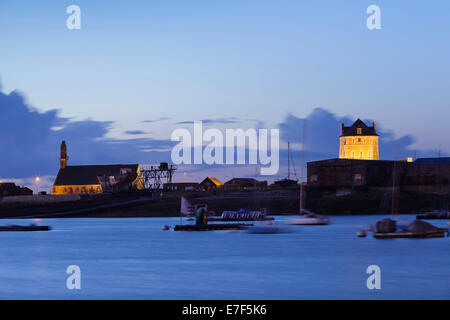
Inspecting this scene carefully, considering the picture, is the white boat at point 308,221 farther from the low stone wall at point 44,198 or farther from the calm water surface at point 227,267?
the low stone wall at point 44,198

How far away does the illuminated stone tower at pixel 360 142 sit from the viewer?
188625mm

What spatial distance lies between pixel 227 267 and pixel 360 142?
5617 inches

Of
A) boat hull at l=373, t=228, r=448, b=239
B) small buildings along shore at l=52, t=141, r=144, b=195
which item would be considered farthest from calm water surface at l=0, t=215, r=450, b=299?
small buildings along shore at l=52, t=141, r=144, b=195

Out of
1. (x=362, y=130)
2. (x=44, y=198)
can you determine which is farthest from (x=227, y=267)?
(x=362, y=130)

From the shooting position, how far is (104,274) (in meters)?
47.7

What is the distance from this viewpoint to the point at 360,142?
189 meters

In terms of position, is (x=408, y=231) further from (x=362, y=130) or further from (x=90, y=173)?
(x=90, y=173)

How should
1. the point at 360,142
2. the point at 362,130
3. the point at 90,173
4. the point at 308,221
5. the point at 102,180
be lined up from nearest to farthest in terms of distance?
1. the point at 308,221
2. the point at 102,180
3. the point at 360,142
4. the point at 362,130
5. the point at 90,173

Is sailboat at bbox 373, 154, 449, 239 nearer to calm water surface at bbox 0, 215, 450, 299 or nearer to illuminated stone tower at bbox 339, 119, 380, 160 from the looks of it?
calm water surface at bbox 0, 215, 450, 299

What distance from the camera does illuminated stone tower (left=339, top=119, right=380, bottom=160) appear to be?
619 feet
